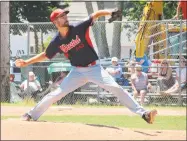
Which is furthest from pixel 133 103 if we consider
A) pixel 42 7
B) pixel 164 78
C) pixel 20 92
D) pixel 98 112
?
pixel 42 7

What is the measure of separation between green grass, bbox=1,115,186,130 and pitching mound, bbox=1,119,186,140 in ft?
5.62

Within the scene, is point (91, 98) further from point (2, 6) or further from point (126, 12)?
point (126, 12)

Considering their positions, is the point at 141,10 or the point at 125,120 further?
the point at 141,10

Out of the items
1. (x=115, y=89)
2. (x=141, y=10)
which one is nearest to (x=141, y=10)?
(x=141, y=10)

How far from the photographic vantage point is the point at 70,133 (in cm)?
941

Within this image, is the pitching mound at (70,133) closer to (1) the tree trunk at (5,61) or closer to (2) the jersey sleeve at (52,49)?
(2) the jersey sleeve at (52,49)

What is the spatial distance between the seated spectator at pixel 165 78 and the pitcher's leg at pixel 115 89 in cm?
737

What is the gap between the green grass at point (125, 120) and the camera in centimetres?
1206

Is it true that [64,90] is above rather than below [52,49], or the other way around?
below

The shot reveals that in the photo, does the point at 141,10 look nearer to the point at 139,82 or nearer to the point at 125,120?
the point at 139,82

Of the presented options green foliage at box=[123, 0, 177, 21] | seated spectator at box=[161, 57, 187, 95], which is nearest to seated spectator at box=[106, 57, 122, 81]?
seated spectator at box=[161, 57, 187, 95]

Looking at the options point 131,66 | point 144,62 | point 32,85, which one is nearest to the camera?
point 131,66

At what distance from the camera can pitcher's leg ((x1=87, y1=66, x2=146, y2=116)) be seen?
34.8ft

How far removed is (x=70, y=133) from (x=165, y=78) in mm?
9001
